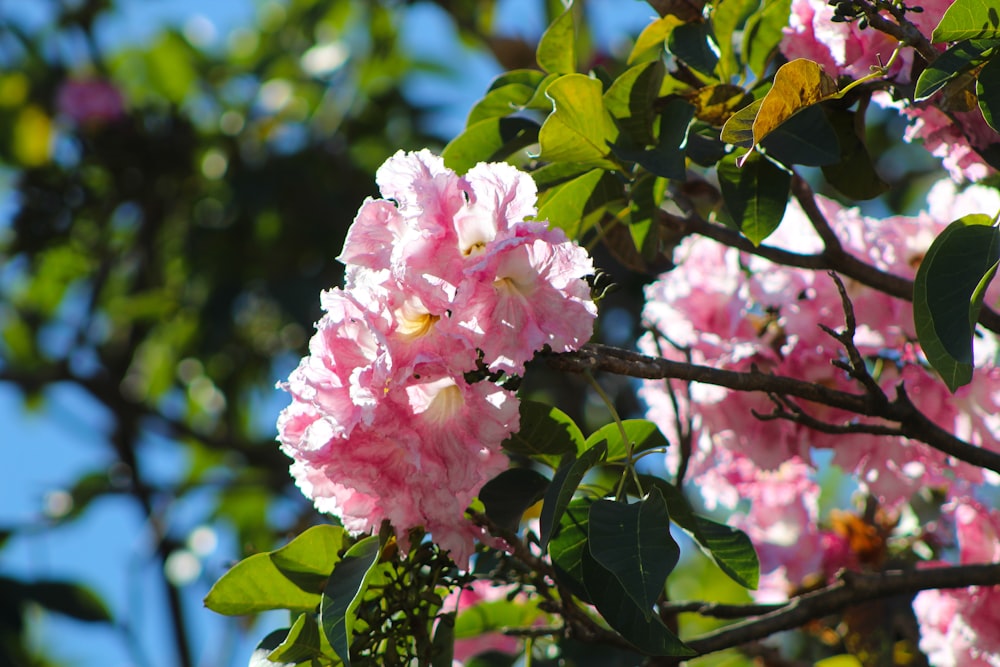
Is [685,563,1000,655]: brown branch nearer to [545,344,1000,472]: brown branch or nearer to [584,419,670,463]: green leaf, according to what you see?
[545,344,1000,472]: brown branch

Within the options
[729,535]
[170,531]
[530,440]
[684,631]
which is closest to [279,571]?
[530,440]

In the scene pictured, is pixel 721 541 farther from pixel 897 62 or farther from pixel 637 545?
pixel 897 62

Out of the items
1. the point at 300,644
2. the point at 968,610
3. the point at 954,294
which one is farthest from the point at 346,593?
the point at 968,610

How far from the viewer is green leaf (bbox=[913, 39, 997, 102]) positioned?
106 cm

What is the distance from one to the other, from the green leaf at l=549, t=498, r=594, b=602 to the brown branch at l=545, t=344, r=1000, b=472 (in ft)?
0.49

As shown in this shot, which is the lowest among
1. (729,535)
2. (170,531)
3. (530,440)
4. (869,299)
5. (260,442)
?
(729,535)

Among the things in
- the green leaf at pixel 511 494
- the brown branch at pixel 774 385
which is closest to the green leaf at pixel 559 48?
the brown branch at pixel 774 385

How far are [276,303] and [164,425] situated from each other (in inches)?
24.3

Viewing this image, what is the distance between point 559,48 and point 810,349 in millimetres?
520

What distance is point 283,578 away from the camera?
1200 mm

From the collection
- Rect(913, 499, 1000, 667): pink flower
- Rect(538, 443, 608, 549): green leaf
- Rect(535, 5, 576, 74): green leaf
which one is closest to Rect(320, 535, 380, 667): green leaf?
Rect(538, 443, 608, 549): green leaf

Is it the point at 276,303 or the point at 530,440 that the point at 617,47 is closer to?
the point at 276,303

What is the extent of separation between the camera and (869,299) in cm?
157

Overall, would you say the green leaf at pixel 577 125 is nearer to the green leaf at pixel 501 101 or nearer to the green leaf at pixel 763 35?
the green leaf at pixel 501 101
